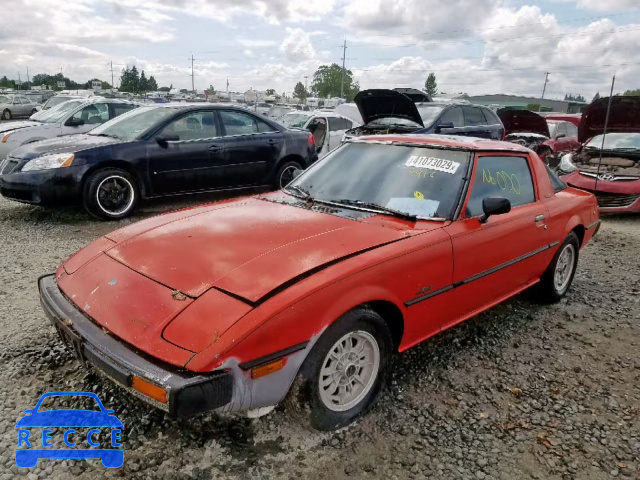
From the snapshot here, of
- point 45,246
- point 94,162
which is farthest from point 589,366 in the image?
point 94,162

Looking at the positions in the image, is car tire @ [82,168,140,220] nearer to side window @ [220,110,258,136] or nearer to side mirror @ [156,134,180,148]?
side mirror @ [156,134,180,148]

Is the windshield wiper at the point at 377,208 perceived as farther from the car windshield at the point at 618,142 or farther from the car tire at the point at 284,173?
the car windshield at the point at 618,142

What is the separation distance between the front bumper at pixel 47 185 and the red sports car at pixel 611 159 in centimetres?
691

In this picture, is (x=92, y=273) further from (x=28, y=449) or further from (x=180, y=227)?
(x=28, y=449)

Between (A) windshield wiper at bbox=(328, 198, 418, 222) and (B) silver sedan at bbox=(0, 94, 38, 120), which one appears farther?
(B) silver sedan at bbox=(0, 94, 38, 120)

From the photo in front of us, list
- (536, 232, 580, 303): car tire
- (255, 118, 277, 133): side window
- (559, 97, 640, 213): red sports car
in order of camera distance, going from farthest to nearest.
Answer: (559, 97, 640, 213): red sports car, (255, 118, 277, 133): side window, (536, 232, 580, 303): car tire

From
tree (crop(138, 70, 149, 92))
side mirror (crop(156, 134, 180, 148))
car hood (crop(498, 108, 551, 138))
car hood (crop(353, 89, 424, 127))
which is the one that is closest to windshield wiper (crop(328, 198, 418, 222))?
side mirror (crop(156, 134, 180, 148))

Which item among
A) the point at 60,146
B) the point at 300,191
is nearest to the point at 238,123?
the point at 60,146

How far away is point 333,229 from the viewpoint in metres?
2.71

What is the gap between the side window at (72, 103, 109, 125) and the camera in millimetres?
A: 10102

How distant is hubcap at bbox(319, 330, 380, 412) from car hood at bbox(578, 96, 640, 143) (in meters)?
8.84

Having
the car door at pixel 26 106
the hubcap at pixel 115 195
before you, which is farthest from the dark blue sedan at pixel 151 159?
the car door at pixel 26 106

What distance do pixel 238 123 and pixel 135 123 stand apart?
1.43 metres

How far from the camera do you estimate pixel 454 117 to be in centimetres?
973
